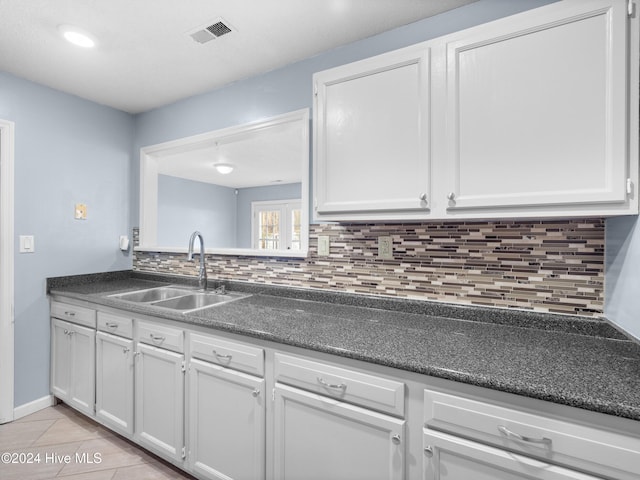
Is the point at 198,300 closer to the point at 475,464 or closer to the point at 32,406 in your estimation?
the point at 32,406

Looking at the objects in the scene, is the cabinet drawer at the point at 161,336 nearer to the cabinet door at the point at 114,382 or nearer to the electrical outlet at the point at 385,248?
the cabinet door at the point at 114,382

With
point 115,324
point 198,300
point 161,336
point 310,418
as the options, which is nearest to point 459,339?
point 310,418

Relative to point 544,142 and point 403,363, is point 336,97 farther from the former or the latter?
point 403,363

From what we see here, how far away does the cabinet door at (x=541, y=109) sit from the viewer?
42.3 inches

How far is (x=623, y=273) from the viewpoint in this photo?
1169 millimetres

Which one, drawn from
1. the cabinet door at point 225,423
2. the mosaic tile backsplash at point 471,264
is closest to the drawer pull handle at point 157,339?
the cabinet door at point 225,423

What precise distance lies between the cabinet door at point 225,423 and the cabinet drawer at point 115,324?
55 cm

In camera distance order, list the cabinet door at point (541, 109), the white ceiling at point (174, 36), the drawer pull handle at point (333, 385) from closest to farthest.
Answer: the cabinet door at point (541, 109)
the drawer pull handle at point (333, 385)
the white ceiling at point (174, 36)

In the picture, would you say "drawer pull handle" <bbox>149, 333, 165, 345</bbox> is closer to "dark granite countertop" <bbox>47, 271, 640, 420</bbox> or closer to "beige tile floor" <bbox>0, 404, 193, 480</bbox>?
"dark granite countertop" <bbox>47, 271, 640, 420</bbox>

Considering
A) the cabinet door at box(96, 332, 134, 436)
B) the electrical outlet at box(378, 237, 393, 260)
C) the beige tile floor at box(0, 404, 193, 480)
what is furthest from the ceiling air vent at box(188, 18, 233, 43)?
the beige tile floor at box(0, 404, 193, 480)

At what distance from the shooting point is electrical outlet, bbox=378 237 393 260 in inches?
70.3

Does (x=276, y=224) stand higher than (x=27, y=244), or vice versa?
(x=276, y=224)

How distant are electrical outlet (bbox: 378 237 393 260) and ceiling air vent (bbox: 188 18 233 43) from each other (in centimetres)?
138

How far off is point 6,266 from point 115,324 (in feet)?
3.17
